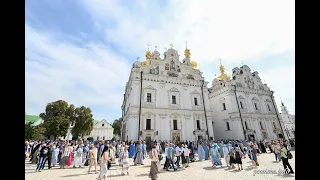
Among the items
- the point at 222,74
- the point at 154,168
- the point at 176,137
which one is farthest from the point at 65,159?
the point at 222,74

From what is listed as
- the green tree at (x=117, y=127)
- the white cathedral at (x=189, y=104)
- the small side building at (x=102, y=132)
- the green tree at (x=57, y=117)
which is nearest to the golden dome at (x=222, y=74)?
the white cathedral at (x=189, y=104)

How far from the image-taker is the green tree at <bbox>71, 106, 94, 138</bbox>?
41875 millimetres

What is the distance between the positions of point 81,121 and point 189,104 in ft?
97.0

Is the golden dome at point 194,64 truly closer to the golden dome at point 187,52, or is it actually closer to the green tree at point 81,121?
the golden dome at point 187,52

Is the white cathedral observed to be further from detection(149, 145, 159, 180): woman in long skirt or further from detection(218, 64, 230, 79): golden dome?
detection(149, 145, 159, 180): woman in long skirt

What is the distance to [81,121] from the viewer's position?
139 feet

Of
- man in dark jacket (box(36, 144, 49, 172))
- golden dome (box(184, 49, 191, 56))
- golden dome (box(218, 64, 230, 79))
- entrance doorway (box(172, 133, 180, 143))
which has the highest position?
golden dome (box(184, 49, 191, 56))

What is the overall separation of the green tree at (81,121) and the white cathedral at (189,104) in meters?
15.8

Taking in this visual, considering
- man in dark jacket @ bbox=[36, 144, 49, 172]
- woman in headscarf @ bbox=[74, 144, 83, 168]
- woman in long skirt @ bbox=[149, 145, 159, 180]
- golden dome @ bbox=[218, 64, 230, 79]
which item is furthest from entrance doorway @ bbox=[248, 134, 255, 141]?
man in dark jacket @ bbox=[36, 144, 49, 172]

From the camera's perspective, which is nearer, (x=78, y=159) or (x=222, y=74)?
(x=78, y=159)

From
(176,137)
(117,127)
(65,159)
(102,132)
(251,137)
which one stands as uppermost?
(117,127)

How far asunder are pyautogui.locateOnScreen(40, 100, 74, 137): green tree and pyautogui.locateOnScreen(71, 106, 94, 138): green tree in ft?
4.23

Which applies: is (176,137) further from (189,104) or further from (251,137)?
(251,137)
